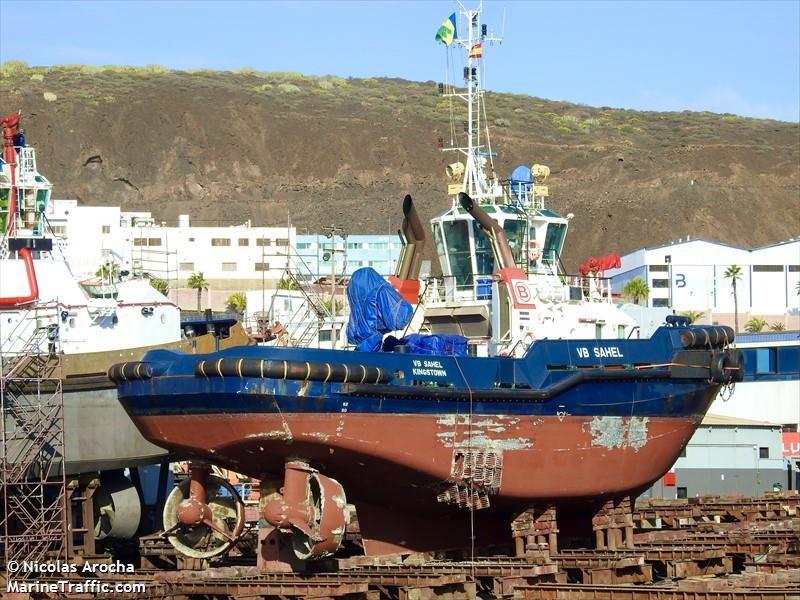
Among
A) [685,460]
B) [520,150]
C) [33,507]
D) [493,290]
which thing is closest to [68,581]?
[33,507]

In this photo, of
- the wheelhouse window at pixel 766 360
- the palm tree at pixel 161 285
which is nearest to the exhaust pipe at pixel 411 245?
the wheelhouse window at pixel 766 360

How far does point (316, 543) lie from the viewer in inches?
1126

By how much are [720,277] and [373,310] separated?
5593cm

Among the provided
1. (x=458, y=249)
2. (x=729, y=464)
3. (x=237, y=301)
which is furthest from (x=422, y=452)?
A: (x=237, y=301)

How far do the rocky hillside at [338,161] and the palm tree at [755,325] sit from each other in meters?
36.6

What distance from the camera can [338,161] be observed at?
445 feet

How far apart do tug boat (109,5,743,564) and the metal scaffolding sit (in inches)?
127

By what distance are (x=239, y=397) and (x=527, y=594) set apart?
6700mm

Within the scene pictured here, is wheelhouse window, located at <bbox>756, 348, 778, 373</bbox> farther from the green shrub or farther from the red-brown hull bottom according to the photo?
the green shrub

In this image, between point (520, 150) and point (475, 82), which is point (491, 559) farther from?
point (520, 150)

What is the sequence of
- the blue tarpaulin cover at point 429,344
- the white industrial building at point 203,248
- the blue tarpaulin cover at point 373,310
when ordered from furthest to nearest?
the white industrial building at point 203,248 < the blue tarpaulin cover at point 373,310 < the blue tarpaulin cover at point 429,344

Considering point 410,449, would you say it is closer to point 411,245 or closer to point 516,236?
point 411,245

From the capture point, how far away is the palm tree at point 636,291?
265 feet

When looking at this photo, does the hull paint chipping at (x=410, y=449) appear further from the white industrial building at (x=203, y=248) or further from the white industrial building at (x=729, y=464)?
the white industrial building at (x=203, y=248)
